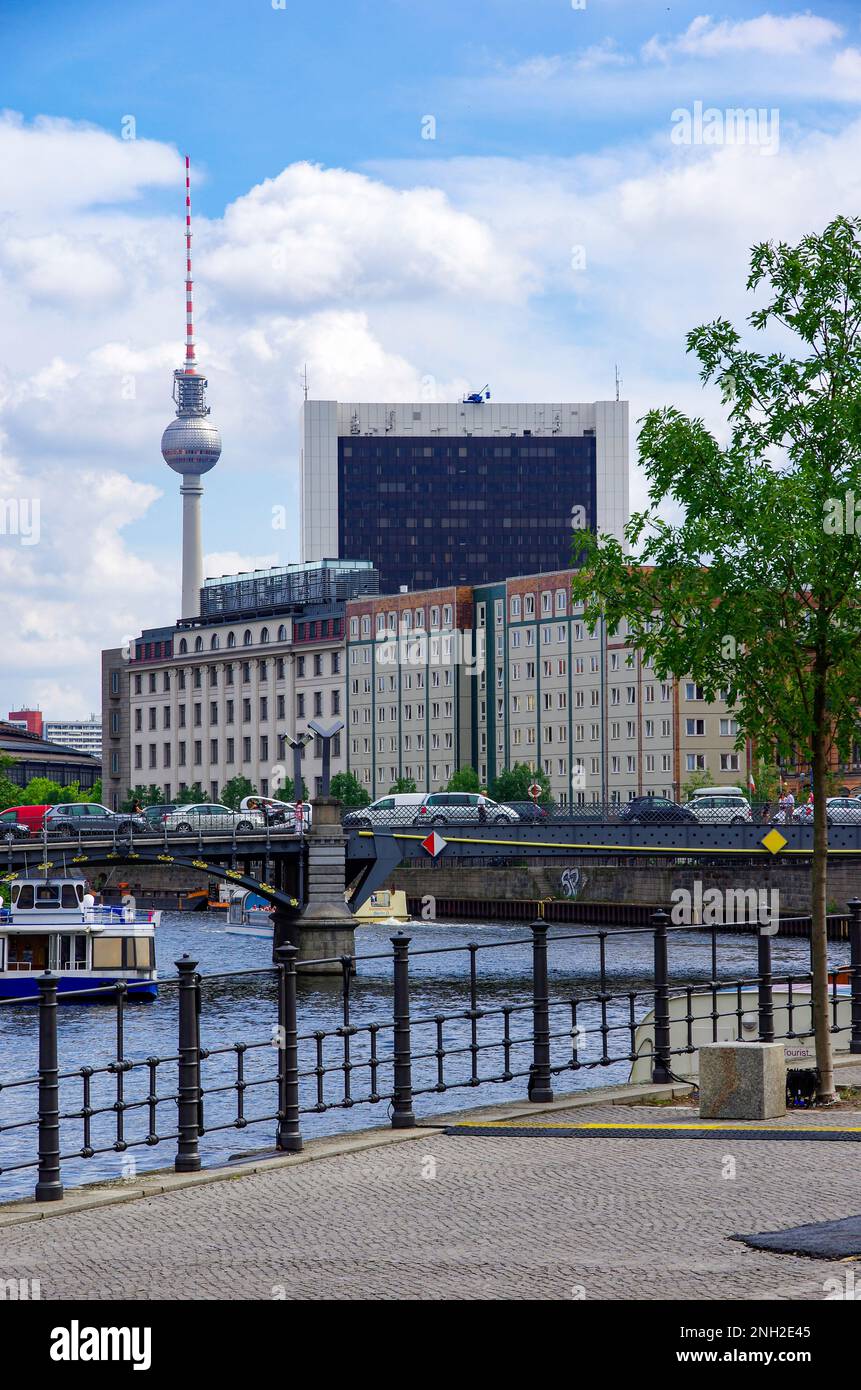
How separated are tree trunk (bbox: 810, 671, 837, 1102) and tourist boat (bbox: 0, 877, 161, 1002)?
54.3 metres

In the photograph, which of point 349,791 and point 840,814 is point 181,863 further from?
point 349,791

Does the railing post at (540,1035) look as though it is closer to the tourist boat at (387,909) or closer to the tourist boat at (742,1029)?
the tourist boat at (742,1029)

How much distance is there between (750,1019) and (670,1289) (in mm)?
18013

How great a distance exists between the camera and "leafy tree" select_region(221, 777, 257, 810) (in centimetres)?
17350

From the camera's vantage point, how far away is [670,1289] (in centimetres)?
997

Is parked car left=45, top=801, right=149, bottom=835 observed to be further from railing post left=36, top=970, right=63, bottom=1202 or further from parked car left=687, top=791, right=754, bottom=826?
railing post left=36, top=970, right=63, bottom=1202

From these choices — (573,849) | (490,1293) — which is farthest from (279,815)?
(490,1293)

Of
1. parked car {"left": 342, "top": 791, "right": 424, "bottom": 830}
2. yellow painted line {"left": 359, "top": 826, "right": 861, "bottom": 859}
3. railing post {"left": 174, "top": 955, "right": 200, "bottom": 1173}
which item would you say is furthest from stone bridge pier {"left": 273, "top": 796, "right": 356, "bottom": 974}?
railing post {"left": 174, "top": 955, "right": 200, "bottom": 1173}

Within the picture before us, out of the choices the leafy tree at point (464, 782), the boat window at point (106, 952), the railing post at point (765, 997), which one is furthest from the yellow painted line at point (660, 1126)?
the leafy tree at point (464, 782)

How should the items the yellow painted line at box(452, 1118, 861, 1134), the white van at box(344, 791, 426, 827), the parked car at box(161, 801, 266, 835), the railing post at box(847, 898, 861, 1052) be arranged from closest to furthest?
the yellow painted line at box(452, 1118, 861, 1134)
the railing post at box(847, 898, 861, 1052)
the parked car at box(161, 801, 266, 835)
the white van at box(344, 791, 426, 827)

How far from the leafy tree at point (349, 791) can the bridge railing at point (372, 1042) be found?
63943mm

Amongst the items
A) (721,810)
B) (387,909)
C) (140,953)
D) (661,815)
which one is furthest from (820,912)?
(387,909)

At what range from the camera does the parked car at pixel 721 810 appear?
8469cm
